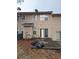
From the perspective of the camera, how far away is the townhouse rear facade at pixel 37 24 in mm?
21406

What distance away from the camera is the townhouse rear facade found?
2141 centimetres

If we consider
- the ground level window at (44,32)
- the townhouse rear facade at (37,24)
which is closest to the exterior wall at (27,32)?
the townhouse rear facade at (37,24)

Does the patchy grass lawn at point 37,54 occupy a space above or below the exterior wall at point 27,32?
below

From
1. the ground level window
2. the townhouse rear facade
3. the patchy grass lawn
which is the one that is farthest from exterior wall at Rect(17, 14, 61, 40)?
the patchy grass lawn

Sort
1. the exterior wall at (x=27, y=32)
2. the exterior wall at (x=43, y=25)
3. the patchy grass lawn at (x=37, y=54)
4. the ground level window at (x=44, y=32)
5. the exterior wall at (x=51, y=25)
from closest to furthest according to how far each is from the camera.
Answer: the patchy grass lawn at (x=37, y=54), the exterior wall at (x=51, y=25), the exterior wall at (x=43, y=25), the exterior wall at (x=27, y=32), the ground level window at (x=44, y=32)

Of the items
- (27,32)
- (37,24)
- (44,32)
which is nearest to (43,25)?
(37,24)

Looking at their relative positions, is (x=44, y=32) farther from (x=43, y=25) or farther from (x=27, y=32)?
(x=27, y=32)

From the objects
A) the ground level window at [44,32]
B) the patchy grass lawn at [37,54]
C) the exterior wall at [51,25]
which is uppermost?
the exterior wall at [51,25]

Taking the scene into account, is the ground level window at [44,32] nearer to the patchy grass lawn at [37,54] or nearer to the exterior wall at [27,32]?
the exterior wall at [27,32]

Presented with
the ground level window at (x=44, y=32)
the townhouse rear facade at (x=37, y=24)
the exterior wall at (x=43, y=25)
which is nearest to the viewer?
the exterior wall at (x=43, y=25)

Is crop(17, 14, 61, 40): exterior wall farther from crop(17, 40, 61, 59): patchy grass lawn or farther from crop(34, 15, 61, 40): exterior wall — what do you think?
crop(17, 40, 61, 59): patchy grass lawn

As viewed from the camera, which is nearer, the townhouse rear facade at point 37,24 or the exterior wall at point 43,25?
the exterior wall at point 43,25
